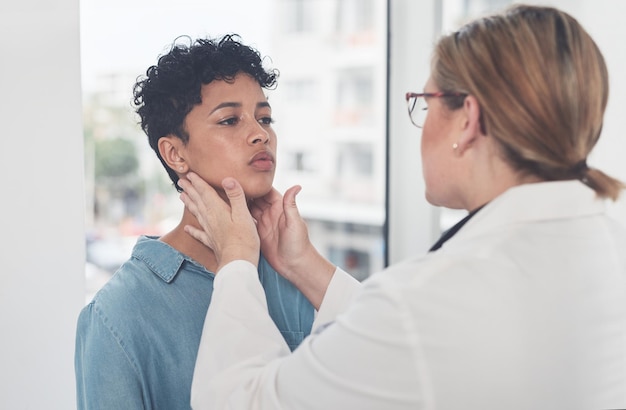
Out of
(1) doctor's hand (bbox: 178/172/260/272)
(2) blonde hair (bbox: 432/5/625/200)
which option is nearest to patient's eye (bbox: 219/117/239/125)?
(1) doctor's hand (bbox: 178/172/260/272)

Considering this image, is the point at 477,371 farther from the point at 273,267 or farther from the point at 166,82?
the point at 166,82

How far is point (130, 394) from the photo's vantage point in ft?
3.58

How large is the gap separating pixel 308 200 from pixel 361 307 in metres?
2.82

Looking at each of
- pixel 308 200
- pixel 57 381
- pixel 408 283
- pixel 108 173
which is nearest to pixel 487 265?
pixel 408 283

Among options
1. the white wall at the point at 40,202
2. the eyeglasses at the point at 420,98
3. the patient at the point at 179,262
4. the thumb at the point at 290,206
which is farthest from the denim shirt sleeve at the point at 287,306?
the eyeglasses at the point at 420,98

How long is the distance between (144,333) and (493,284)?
646 millimetres

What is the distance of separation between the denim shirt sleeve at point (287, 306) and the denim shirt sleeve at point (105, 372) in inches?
13.5

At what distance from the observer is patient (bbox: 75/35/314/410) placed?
1107 mm

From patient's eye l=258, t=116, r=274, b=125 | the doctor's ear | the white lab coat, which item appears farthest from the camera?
patient's eye l=258, t=116, r=274, b=125

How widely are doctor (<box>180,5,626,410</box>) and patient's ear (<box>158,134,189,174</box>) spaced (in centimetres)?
39

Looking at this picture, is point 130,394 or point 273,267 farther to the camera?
point 273,267

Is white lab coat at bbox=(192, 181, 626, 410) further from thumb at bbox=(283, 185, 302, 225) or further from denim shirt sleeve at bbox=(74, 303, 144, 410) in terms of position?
thumb at bbox=(283, 185, 302, 225)

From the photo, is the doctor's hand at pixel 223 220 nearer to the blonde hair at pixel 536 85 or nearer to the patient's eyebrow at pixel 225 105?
the patient's eyebrow at pixel 225 105

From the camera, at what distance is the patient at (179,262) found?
1107 mm
